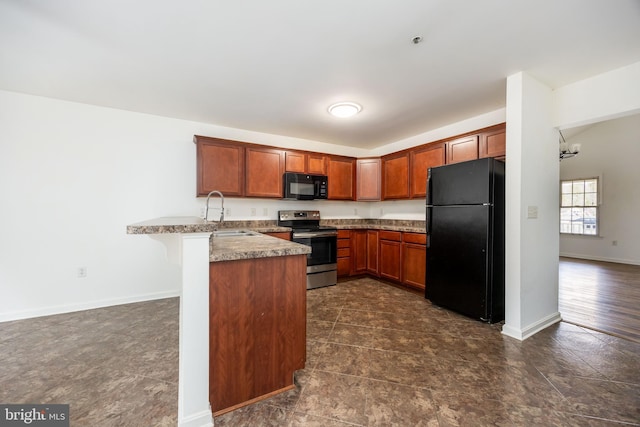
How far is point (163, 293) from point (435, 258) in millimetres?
3514

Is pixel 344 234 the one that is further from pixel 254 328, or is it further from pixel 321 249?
pixel 254 328

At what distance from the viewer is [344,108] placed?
2895mm

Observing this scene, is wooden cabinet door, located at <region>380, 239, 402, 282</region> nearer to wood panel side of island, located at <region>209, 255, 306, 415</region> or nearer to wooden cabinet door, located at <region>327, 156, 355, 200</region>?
wooden cabinet door, located at <region>327, 156, 355, 200</region>

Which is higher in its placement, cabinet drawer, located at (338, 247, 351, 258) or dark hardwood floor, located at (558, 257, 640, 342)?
cabinet drawer, located at (338, 247, 351, 258)

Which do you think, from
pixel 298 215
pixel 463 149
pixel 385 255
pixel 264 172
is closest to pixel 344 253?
pixel 385 255

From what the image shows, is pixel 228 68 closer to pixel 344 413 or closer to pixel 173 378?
pixel 173 378

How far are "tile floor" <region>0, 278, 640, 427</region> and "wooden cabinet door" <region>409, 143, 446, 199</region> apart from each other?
5.98ft

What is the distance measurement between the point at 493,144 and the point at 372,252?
7.62 feet

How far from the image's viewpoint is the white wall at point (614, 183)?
213 inches

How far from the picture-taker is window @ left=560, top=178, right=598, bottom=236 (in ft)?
19.9

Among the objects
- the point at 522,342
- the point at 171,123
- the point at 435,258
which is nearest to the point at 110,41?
the point at 171,123

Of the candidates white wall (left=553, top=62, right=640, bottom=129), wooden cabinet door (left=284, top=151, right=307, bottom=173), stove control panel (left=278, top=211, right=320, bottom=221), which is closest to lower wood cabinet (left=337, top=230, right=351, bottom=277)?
stove control panel (left=278, top=211, right=320, bottom=221)

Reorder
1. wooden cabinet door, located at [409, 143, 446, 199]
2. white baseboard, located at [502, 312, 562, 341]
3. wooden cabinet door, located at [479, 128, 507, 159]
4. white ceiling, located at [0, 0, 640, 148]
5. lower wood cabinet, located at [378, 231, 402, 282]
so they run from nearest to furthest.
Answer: white ceiling, located at [0, 0, 640, 148]
white baseboard, located at [502, 312, 562, 341]
wooden cabinet door, located at [479, 128, 507, 159]
wooden cabinet door, located at [409, 143, 446, 199]
lower wood cabinet, located at [378, 231, 402, 282]

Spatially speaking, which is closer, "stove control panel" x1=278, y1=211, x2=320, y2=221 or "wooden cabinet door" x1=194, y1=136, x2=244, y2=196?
"wooden cabinet door" x1=194, y1=136, x2=244, y2=196
